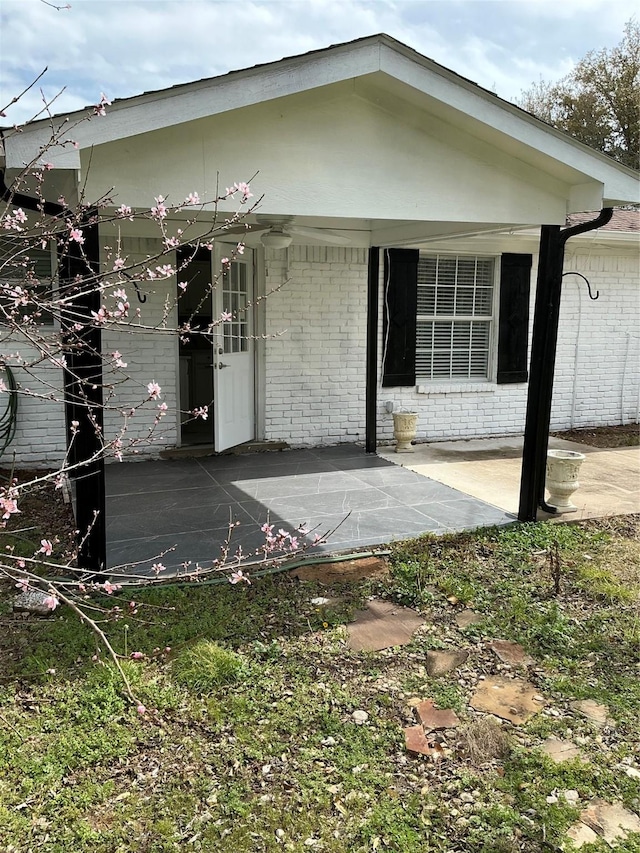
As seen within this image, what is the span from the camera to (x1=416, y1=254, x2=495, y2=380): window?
8414 millimetres

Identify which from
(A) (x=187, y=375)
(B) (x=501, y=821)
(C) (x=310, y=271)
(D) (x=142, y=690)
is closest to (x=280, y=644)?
(D) (x=142, y=690)

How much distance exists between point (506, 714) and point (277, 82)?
→ 357 cm

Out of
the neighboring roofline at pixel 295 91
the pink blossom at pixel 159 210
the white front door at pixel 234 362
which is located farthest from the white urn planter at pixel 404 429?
the pink blossom at pixel 159 210

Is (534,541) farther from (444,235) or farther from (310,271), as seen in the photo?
(310,271)

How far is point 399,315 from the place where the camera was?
8.09 m

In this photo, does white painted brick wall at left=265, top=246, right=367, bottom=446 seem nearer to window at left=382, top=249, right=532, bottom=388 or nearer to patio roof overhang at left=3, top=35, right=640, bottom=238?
window at left=382, top=249, right=532, bottom=388

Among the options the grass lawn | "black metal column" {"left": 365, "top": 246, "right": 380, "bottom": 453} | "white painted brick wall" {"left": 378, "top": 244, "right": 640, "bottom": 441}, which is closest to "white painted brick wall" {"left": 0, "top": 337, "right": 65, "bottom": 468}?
"black metal column" {"left": 365, "top": 246, "right": 380, "bottom": 453}

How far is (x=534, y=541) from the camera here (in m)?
5.00

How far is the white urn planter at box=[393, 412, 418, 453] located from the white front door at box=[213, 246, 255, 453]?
66.7 inches

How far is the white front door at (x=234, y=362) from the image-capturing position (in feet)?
22.9

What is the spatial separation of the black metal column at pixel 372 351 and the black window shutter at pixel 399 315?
51cm

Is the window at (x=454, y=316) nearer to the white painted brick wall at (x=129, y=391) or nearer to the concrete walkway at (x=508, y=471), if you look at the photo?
the concrete walkway at (x=508, y=471)

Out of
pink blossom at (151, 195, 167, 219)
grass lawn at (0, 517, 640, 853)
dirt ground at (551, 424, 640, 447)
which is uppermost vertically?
pink blossom at (151, 195, 167, 219)

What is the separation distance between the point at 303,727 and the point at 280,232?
4.60 meters
